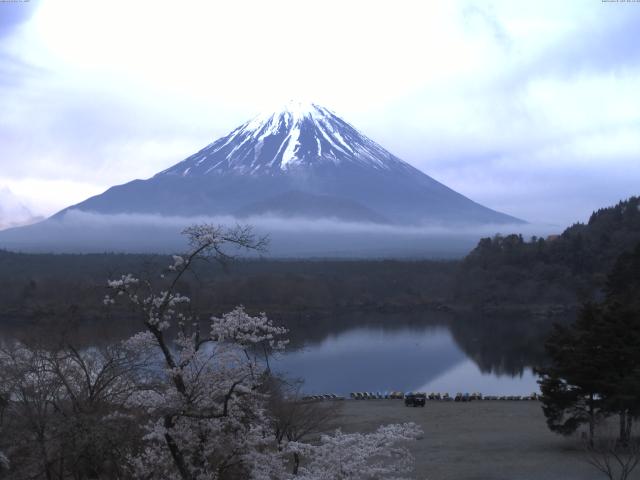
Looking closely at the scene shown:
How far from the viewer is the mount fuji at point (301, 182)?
99.5m

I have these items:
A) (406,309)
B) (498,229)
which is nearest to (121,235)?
(498,229)

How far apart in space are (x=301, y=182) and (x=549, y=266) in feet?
209

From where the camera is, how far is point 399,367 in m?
22.7

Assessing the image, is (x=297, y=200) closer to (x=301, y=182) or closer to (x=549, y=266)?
(x=301, y=182)

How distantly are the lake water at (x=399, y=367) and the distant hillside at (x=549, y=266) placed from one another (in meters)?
15.4

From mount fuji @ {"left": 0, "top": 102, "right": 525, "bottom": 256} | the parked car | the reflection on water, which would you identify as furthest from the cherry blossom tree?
mount fuji @ {"left": 0, "top": 102, "right": 525, "bottom": 256}

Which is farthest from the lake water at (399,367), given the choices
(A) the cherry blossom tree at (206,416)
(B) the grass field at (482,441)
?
(A) the cherry blossom tree at (206,416)

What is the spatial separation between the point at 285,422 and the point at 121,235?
93929 mm

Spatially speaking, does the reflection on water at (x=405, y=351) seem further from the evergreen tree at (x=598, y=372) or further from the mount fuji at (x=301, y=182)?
the mount fuji at (x=301, y=182)

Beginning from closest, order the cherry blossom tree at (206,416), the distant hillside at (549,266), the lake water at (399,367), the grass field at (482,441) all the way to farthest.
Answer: the cherry blossom tree at (206,416) → the grass field at (482,441) → the lake water at (399,367) → the distant hillside at (549,266)

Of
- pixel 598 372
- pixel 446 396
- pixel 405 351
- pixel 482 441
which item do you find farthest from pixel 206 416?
pixel 405 351

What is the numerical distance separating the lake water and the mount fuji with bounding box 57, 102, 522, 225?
70455 mm

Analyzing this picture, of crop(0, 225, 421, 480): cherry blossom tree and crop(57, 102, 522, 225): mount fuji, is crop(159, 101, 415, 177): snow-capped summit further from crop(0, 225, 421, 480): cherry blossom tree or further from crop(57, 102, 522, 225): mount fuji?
crop(0, 225, 421, 480): cherry blossom tree

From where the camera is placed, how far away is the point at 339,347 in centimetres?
2652
